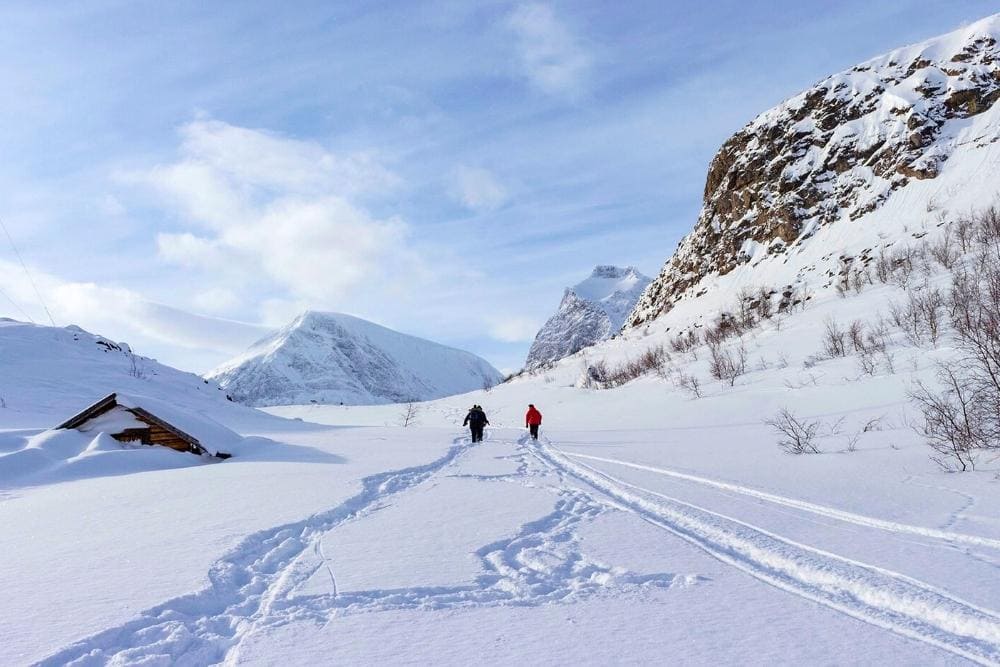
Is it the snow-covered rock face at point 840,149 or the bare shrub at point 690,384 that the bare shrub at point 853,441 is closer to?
the bare shrub at point 690,384

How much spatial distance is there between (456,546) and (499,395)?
4121 centimetres

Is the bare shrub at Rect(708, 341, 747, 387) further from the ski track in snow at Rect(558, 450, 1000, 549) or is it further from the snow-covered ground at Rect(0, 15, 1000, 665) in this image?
the ski track in snow at Rect(558, 450, 1000, 549)

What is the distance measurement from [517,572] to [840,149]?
190 ft

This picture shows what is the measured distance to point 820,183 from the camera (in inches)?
2000

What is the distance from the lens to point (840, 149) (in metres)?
50.6

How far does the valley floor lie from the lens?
3145mm

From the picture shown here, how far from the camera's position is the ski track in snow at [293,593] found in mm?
3203

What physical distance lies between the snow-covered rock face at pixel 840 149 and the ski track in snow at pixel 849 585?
47743mm

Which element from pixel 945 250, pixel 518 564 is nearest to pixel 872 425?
pixel 518 564

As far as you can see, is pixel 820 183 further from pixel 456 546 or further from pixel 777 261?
pixel 456 546

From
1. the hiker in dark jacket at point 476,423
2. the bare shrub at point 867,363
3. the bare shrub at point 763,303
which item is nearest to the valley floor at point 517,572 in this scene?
the hiker in dark jacket at point 476,423

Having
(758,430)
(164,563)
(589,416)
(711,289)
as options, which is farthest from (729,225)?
(164,563)

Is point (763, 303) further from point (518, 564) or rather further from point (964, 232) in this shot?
point (518, 564)

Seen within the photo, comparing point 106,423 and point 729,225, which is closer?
point 106,423
